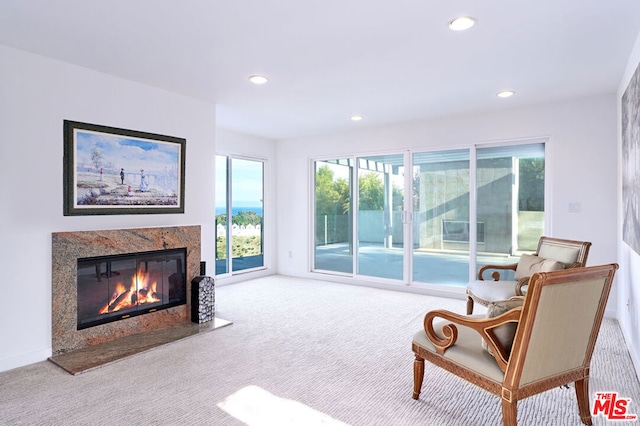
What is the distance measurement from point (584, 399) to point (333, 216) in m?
4.60

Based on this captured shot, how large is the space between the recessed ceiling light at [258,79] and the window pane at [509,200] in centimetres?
302

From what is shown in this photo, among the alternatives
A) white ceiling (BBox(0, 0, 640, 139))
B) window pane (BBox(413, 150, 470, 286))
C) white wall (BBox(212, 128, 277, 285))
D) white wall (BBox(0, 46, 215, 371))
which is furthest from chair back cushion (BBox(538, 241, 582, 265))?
white wall (BBox(212, 128, 277, 285))

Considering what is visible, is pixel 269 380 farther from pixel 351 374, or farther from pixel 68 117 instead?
pixel 68 117

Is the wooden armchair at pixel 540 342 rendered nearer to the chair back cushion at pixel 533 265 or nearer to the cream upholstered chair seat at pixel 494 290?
the cream upholstered chair seat at pixel 494 290

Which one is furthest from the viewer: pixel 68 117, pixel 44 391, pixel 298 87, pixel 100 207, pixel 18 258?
pixel 298 87

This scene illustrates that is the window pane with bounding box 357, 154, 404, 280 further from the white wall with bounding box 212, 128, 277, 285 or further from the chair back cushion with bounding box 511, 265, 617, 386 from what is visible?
the chair back cushion with bounding box 511, 265, 617, 386

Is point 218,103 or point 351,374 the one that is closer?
point 351,374

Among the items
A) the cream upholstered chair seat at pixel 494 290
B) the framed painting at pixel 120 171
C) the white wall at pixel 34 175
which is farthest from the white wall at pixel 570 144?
the white wall at pixel 34 175

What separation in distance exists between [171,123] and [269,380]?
110 inches

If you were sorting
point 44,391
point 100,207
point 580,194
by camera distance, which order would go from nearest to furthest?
point 44,391
point 100,207
point 580,194

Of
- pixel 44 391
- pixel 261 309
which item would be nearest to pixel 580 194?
pixel 261 309

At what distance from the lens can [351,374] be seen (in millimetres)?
2797

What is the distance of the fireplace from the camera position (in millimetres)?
3326

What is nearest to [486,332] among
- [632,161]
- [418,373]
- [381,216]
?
[418,373]
